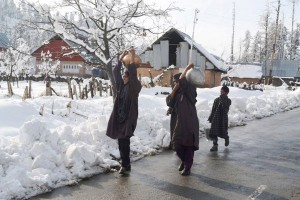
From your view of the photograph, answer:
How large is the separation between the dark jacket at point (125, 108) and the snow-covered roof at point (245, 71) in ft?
178

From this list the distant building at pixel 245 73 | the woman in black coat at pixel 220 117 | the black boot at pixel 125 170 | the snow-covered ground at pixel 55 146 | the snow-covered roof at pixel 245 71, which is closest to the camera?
the snow-covered ground at pixel 55 146

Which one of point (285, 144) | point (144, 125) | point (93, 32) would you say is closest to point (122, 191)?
point (144, 125)

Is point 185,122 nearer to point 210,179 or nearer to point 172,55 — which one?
point 210,179

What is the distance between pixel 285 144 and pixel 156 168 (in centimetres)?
456

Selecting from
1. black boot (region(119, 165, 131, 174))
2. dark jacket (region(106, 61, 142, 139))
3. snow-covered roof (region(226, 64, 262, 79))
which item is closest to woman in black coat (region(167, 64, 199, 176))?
dark jacket (region(106, 61, 142, 139))

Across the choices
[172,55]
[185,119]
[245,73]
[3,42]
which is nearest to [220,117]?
[185,119]

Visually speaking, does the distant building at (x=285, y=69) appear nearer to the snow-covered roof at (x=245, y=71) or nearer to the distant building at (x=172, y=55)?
the snow-covered roof at (x=245, y=71)

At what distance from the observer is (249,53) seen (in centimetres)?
10144

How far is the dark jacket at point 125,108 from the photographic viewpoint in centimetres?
637

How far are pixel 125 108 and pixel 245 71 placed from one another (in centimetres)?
5660

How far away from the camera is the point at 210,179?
246 inches

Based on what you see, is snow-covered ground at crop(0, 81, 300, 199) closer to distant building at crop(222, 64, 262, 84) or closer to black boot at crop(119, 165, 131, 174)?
black boot at crop(119, 165, 131, 174)

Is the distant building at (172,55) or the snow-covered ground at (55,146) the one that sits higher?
the distant building at (172,55)

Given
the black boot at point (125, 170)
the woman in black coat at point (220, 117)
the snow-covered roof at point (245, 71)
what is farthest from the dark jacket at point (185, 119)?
the snow-covered roof at point (245, 71)
